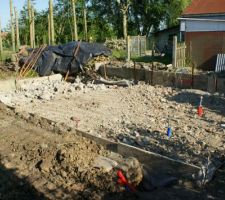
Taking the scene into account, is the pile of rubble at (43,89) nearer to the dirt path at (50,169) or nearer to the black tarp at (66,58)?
the black tarp at (66,58)

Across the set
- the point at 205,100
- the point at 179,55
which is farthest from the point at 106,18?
the point at 205,100

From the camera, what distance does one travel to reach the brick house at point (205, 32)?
15.6 m

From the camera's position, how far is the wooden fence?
15029 mm

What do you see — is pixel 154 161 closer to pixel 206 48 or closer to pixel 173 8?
pixel 206 48

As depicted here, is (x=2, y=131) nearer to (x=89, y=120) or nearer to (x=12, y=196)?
(x=89, y=120)

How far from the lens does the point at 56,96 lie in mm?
12469

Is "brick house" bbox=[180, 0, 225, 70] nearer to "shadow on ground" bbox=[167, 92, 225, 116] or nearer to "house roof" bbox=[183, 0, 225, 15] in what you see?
"house roof" bbox=[183, 0, 225, 15]

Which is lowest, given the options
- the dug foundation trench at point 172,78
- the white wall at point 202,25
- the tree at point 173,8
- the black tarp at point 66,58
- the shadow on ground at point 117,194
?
the shadow on ground at point 117,194

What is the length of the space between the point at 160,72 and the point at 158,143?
582 cm

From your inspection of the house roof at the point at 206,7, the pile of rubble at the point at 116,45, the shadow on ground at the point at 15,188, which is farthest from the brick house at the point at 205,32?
the shadow on ground at the point at 15,188

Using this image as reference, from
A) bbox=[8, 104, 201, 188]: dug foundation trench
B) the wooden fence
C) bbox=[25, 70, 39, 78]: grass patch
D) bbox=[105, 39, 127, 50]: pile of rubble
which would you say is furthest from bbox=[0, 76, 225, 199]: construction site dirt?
bbox=[105, 39, 127, 50]: pile of rubble

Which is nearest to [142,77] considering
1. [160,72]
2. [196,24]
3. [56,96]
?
[160,72]

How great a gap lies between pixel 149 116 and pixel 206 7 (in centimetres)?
999

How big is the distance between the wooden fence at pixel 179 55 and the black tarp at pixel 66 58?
3.23 metres
